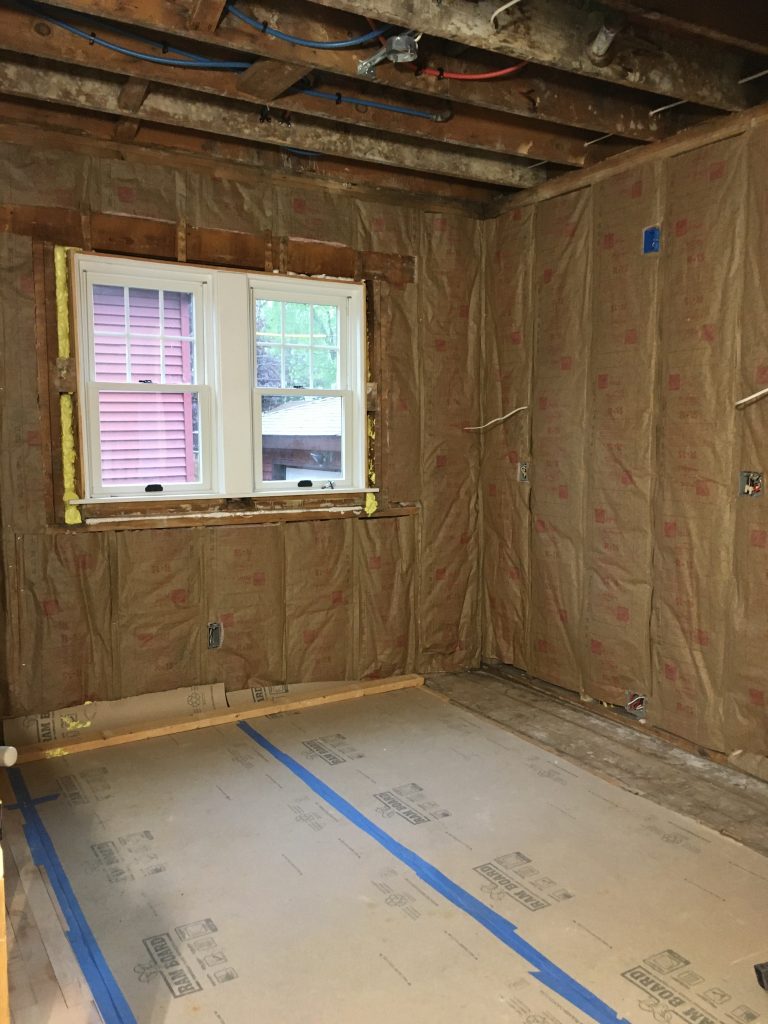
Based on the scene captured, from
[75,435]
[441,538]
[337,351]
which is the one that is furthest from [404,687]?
[75,435]

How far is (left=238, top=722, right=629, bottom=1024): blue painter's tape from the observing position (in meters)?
2.07

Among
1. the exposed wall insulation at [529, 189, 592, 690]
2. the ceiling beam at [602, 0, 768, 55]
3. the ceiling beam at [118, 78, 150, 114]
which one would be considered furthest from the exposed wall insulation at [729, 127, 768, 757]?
the ceiling beam at [118, 78, 150, 114]

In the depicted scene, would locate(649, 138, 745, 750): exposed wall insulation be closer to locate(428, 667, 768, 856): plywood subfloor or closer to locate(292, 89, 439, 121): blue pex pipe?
locate(428, 667, 768, 856): plywood subfloor

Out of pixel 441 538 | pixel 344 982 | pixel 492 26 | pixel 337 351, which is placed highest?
pixel 492 26

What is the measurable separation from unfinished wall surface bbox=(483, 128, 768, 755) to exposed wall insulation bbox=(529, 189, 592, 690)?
11 mm

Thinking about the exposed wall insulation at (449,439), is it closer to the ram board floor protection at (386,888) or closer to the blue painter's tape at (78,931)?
the ram board floor protection at (386,888)

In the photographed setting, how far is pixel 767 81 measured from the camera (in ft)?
11.0

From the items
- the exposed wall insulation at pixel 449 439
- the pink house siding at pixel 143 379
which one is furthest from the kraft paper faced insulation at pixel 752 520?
the pink house siding at pixel 143 379

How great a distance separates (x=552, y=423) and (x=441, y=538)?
101 cm

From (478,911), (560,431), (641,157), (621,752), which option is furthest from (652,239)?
(478,911)

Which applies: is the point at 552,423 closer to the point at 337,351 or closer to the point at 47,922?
the point at 337,351

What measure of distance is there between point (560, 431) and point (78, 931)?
10.9 ft

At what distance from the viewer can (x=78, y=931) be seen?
2373mm

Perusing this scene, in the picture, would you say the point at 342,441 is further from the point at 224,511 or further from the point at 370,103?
the point at 370,103
